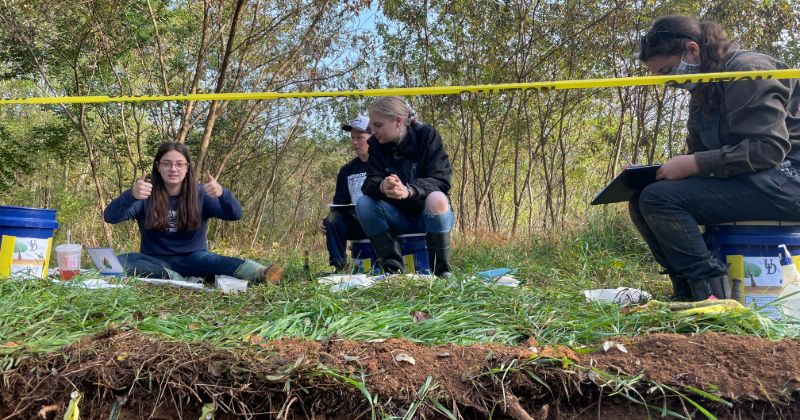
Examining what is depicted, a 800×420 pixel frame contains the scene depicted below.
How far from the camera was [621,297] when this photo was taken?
2.82 meters

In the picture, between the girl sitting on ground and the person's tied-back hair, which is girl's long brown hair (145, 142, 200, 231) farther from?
the person's tied-back hair

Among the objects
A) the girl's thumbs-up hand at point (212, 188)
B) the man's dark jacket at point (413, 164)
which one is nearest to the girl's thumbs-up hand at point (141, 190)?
the girl's thumbs-up hand at point (212, 188)

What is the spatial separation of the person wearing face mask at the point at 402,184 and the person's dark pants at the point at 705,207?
3.92 feet

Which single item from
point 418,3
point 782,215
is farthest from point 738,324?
point 418,3

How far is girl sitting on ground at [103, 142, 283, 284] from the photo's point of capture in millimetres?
3916

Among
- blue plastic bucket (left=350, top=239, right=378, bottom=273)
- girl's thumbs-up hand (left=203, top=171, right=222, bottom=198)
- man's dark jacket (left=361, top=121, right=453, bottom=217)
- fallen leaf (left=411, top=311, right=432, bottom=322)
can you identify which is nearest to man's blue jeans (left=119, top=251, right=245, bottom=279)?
girl's thumbs-up hand (left=203, top=171, right=222, bottom=198)

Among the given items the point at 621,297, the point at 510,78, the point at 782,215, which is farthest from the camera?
the point at 510,78

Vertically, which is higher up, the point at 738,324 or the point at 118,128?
the point at 118,128

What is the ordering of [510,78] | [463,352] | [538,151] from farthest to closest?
[538,151]
[510,78]
[463,352]

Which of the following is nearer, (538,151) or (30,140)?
(30,140)

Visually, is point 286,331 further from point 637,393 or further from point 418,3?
point 418,3

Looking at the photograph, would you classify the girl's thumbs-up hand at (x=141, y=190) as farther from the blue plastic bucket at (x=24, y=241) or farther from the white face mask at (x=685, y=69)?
the white face mask at (x=685, y=69)

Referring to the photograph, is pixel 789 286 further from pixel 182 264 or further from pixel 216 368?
pixel 182 264

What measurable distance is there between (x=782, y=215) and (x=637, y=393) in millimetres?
1533
